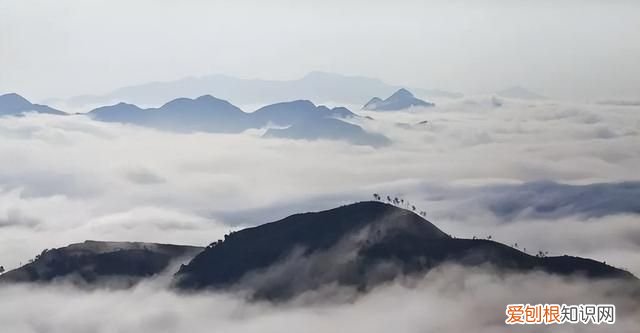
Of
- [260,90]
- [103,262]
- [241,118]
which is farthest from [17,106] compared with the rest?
[260,90]

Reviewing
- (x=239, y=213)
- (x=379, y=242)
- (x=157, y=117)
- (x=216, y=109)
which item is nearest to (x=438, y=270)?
(x=379, y=242)

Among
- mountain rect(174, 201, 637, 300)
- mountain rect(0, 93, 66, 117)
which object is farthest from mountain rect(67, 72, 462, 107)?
mountain rect(174, 201, 637, 300)

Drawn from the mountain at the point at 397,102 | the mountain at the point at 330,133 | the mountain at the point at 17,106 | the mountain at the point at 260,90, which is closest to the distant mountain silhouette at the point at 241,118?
the mountain at the point at 330,133

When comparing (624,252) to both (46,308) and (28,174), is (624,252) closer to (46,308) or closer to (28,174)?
(46,308)

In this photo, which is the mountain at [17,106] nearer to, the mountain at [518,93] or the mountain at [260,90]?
the mountain at [260,90]

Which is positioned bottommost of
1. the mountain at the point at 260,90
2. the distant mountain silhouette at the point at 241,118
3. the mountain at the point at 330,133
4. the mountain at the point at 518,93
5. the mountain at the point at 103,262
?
the mountain at the point at 103,262

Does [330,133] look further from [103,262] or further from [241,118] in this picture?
[103,262]

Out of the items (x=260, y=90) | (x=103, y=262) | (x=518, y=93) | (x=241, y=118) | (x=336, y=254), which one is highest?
(x=260, y=90)
